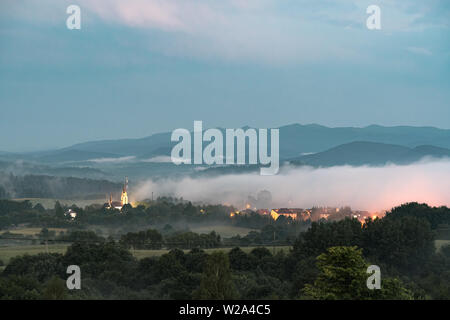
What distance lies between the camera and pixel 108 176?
637ft

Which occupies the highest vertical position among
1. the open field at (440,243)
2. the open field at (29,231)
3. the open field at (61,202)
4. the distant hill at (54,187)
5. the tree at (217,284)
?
the distant hill at (54,187)

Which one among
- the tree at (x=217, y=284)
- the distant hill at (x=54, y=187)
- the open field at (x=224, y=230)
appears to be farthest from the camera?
the distant hill at (x=54, y=187)

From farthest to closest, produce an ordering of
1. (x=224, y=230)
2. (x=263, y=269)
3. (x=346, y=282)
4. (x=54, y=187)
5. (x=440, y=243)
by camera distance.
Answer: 1. (x=54, y=187)
2. (x=224, y=230)
3. (x=440, y=243)
4. (x=263, y=269)
5. (x=346, y=282)

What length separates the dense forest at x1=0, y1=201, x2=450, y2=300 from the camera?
80.0 ft

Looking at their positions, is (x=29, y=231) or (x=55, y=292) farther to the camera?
(x=29, y=231)

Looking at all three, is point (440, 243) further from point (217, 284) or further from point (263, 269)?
point (217, 284)

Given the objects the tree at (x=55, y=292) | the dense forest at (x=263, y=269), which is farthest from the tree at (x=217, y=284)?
the tree at (x=55, y=292)

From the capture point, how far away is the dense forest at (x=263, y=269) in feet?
80.0

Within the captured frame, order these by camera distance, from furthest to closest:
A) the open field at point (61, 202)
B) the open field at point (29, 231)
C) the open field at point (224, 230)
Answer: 1. the open field at point (61, 202)
2. the open field at point (29, 231)
3. the open field at point (224, 230)

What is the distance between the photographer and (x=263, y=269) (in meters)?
47.7

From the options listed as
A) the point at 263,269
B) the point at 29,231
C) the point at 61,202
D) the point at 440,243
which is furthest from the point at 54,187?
the point at 263,269

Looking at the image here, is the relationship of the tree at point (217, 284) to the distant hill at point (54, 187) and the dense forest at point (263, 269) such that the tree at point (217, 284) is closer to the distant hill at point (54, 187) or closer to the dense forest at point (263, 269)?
the dense forest at point (263, 269)

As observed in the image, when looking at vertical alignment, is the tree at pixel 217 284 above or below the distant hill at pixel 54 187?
below

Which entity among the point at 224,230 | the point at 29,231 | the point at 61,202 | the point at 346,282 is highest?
the point at 61,202
